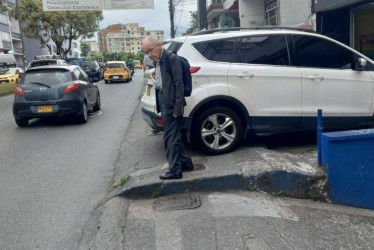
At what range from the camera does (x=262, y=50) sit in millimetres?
6348

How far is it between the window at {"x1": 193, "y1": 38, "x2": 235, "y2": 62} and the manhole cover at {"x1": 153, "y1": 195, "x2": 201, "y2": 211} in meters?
2.21

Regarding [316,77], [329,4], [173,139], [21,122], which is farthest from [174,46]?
[329,4]

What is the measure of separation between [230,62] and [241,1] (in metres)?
15.1

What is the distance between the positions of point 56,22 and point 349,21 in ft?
131

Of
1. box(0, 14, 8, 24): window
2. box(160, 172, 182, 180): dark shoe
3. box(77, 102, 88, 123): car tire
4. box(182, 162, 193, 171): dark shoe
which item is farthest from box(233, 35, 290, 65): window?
box(0, 14, 8, 24): window

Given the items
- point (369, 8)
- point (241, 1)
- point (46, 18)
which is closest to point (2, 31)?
point (46, 18)

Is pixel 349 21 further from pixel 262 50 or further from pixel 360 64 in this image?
pixel 262 50

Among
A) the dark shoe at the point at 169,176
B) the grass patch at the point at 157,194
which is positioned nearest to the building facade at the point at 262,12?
the dark shoe at the point at 169,176

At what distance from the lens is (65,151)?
7867mm

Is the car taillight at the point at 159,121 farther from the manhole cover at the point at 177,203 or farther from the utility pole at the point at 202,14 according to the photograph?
the utility pole at the point at 202,14

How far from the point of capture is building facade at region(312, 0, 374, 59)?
11.8 metres

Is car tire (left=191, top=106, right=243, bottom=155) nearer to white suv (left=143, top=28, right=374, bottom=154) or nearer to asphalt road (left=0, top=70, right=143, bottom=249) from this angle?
white suv (left=143, top=28, right=374, bottom=154)

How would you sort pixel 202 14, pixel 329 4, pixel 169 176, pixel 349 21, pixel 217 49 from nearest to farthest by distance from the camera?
1. pixel 169 176
2. pixel 217 49
3. pixel 329 4
4. pixel 349 21
5. pixel 202 14

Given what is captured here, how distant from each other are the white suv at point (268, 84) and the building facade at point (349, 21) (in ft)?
17.9
